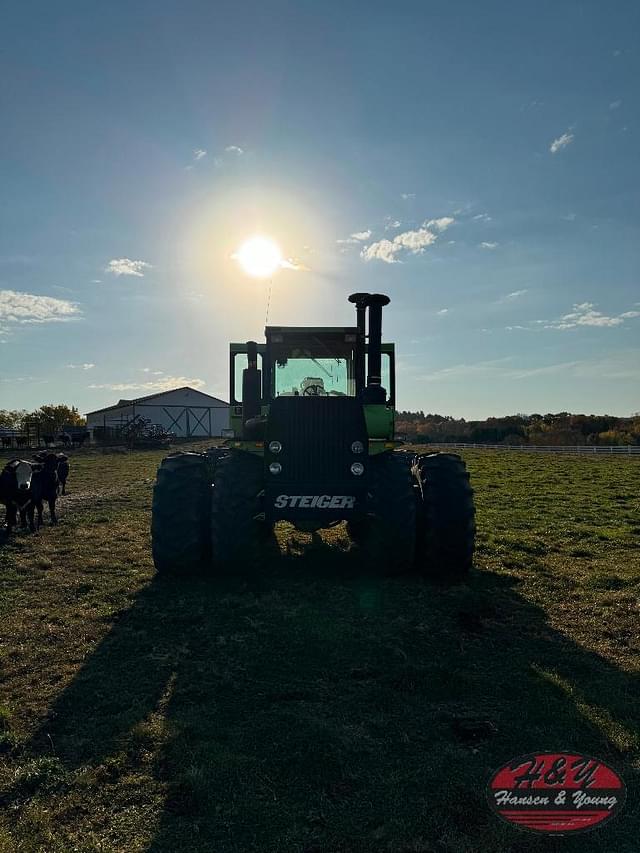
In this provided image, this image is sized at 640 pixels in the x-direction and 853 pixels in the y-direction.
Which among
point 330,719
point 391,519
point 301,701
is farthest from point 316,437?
point 330,719

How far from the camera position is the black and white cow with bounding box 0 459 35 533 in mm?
11008

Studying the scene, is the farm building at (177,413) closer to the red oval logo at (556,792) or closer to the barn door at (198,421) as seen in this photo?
the barn door at (198,421)

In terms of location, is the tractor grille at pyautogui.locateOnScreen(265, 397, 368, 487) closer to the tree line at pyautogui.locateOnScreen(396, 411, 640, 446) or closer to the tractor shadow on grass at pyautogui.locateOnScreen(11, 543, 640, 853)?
the tractor shadow on grass at pyautogui.locateOnScreen(11, 543, 640, 853)

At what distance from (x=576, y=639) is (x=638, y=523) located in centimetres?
740

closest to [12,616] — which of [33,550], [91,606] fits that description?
[91,606]

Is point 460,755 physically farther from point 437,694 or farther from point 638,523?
point 638,523

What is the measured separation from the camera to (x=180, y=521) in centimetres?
720

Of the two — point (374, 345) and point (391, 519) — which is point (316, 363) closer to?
point (374, 345)

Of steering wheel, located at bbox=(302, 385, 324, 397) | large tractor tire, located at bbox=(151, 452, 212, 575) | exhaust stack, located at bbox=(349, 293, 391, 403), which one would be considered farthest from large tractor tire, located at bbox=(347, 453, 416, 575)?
large tractor tire, located at bbox=(151, 452, 212, 575)

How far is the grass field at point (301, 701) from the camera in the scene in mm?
2920

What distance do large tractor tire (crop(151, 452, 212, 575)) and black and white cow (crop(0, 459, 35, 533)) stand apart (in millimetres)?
4971

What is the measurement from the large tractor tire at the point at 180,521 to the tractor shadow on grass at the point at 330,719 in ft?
2.80

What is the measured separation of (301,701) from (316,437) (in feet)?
11.5

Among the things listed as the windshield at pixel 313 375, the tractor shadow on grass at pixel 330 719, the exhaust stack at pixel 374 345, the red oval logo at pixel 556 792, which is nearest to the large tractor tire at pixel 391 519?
the tractor shadow on grass at pixel 330 719
